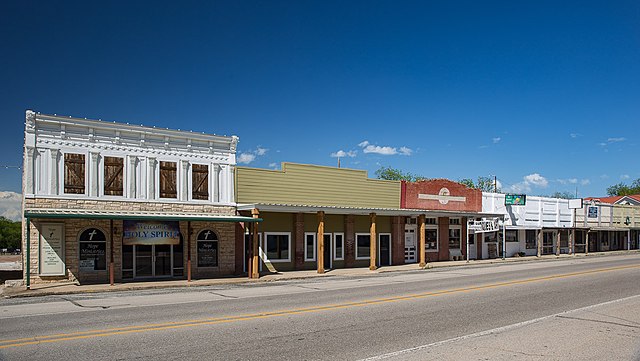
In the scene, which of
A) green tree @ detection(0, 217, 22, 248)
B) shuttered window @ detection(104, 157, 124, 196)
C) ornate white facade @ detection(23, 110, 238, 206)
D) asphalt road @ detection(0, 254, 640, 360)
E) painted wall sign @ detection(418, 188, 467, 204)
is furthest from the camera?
green tree @ detection(0, 217, 22, 248)

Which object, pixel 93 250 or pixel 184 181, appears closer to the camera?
pixel 93 250

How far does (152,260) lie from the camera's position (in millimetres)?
22594

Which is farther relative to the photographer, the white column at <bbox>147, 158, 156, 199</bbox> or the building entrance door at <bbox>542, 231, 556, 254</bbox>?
the building entrance door at <bbox>542, 231, 556, 254</bbox>

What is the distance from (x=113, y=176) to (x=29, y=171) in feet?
9.88

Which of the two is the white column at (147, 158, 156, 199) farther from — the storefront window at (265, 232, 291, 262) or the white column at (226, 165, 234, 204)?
the storefront window at (265, 232, 291, 262)

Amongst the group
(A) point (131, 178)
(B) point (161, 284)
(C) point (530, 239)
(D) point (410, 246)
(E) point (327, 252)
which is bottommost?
(C) point (530, 239)

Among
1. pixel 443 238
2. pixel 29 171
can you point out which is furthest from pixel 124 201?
pixel 443 238

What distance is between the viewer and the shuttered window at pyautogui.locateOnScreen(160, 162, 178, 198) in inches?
909

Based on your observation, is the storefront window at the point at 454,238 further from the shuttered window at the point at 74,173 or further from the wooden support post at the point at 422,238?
the shuttered window at the point at 74,173

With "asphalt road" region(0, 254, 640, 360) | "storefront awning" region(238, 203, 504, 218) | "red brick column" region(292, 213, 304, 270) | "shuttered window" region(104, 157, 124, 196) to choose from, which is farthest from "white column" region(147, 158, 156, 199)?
"red brick column" region(292, 213, 304, 270)

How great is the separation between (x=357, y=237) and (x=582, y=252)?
29.9 meters

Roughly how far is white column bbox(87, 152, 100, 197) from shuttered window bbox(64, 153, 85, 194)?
287 mm

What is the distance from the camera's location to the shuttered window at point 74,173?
2102 cm

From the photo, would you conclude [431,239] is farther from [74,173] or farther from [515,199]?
[74,173]
